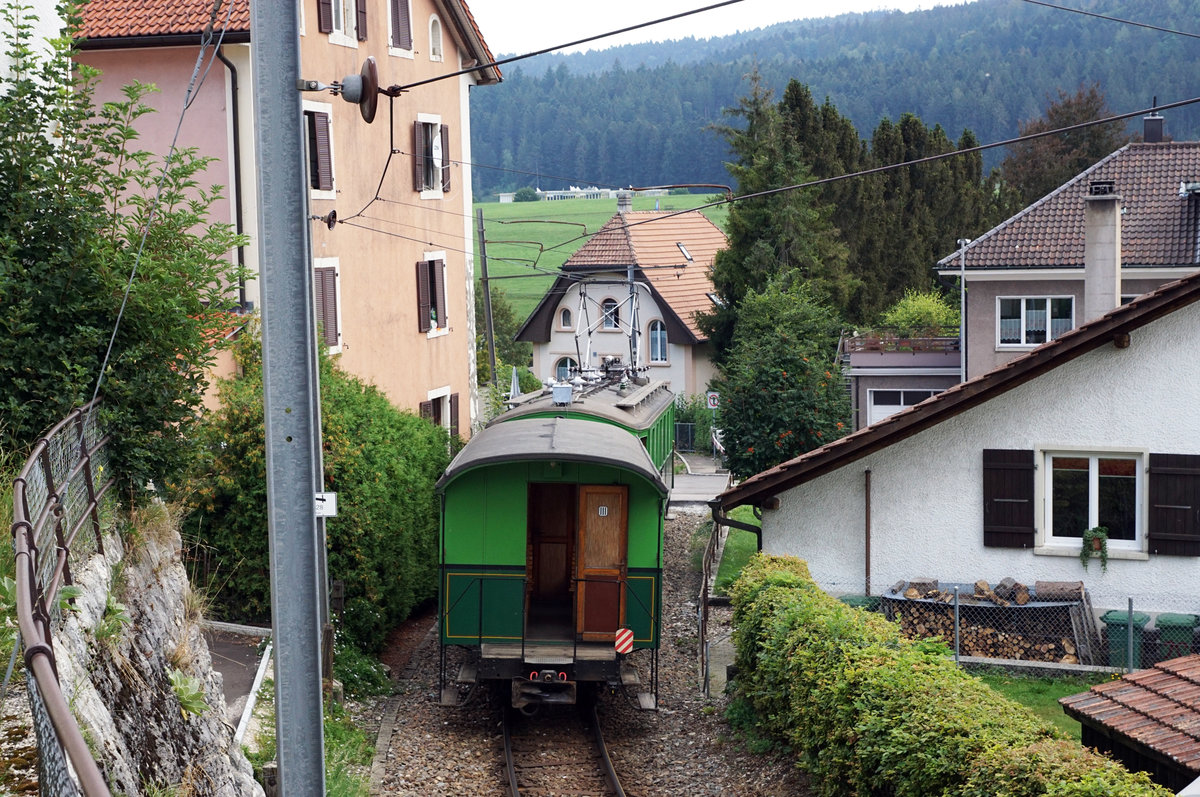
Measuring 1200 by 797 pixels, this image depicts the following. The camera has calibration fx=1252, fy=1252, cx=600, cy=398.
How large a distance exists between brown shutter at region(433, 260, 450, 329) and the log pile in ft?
53.3

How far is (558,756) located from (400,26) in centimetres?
1797

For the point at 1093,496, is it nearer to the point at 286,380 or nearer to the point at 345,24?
the point at 286,380

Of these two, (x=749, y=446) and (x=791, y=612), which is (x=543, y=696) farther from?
(x=749, y=446)

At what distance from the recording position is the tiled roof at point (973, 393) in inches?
590

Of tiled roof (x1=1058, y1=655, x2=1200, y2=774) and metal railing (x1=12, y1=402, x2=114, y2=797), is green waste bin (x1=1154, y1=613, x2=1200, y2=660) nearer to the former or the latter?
tiled roof (x1=1058, y1=655, x2=1200, y2=774)

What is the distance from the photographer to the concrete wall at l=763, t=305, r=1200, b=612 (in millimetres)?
15367

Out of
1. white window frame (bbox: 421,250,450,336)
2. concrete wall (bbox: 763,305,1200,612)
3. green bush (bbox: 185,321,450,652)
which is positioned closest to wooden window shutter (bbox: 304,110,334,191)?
white window frame (bbox: 421,250,450,336)

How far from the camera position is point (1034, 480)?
15617 mm

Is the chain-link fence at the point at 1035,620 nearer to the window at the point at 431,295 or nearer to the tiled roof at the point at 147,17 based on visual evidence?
the tiled roof at the point at 147,17

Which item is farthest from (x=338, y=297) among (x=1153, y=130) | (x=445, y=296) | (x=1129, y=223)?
(x=1153, y=130)

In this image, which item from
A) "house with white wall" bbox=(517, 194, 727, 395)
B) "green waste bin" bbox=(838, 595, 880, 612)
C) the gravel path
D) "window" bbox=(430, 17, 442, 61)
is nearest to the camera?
the gravel path

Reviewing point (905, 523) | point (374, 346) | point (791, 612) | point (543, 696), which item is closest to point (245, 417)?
point (543, 696)

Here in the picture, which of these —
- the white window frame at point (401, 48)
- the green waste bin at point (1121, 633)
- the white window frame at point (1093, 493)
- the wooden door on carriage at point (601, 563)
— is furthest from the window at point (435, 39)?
the green waste bin at point (1121, 633)

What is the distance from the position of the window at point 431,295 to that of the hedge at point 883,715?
52.5ft
